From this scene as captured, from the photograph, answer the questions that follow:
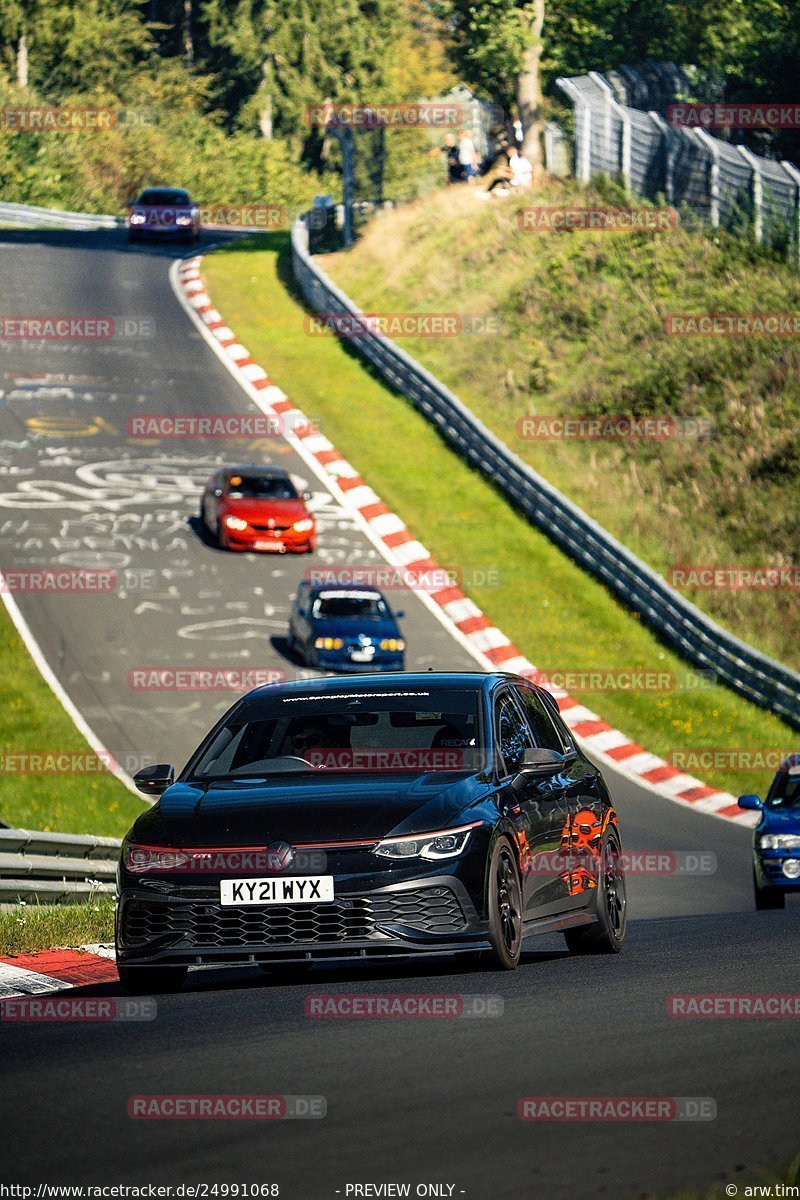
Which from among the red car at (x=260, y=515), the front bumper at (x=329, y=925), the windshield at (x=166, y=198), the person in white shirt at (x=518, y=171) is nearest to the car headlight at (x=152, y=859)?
the front bumper at (x=329, y=925)

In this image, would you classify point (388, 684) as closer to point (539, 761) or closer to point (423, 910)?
point (539, 761)

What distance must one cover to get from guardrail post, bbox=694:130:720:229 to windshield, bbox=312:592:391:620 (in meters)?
20.5

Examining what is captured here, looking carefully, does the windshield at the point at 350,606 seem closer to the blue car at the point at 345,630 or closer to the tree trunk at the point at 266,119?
the blue car at the point at 345,630

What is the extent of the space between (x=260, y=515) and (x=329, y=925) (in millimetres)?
21870

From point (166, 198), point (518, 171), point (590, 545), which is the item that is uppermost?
point (518, 171)

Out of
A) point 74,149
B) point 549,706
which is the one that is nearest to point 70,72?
point 74,149

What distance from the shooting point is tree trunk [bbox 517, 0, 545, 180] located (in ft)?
168

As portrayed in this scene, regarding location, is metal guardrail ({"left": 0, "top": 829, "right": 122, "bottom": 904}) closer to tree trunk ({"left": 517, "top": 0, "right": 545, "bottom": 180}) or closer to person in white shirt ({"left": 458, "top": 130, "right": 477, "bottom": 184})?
person in white shirt ({"left": 458, "top": 130, "right": 477, "bottom": 184})

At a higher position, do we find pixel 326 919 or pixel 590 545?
pixel 326 919

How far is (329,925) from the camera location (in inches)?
343

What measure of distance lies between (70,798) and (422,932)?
12929 mm

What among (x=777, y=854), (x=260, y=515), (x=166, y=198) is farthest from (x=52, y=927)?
(x=166, y=198)

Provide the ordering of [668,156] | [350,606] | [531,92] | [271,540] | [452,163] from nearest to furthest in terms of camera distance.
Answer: [350,606] < [271,540] < [668,156] < [452,163] < [531,92]

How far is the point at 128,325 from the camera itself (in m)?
44.4
